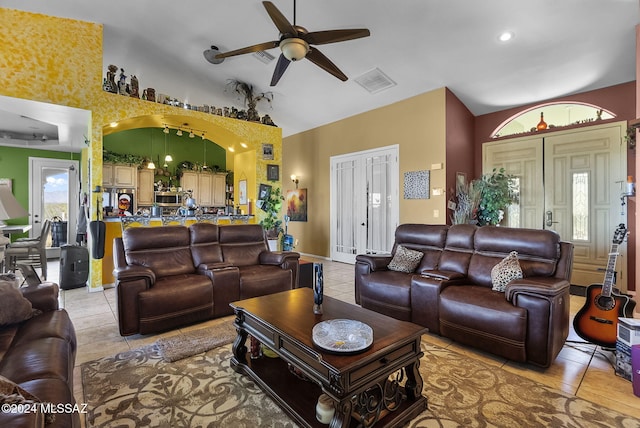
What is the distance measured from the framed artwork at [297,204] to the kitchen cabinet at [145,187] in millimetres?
3715

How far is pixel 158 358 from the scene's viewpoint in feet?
8.48

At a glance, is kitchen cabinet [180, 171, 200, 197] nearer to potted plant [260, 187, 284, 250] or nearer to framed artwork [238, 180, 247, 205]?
framed artwork [238, 180, 247, 205]

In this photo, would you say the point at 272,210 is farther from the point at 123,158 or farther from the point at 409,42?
the point at 123,158

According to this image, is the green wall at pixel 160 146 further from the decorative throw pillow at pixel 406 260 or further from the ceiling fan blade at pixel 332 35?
the decorative throw pillow at pixel 406 260

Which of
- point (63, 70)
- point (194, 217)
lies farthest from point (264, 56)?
point (194, 217)

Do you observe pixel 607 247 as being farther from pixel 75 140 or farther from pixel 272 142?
pixel 75 140

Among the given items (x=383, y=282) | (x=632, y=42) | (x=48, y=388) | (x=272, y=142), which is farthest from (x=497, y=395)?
(x=272, y=142)

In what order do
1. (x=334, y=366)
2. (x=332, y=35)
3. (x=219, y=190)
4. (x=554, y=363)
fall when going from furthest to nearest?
(x=219, y=190) → (x=332, y=35) → (x=554, y=363) → (x=334, y=366)

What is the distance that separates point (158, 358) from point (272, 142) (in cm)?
512

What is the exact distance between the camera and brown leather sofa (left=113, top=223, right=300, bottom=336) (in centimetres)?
298

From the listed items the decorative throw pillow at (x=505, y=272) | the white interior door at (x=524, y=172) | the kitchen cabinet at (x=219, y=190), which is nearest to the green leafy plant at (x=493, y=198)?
the white interior door at (x=524, y=172)

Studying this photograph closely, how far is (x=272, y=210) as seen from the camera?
6785 mm

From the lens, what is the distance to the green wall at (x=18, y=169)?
7.32m

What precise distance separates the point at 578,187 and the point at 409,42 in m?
3.58
